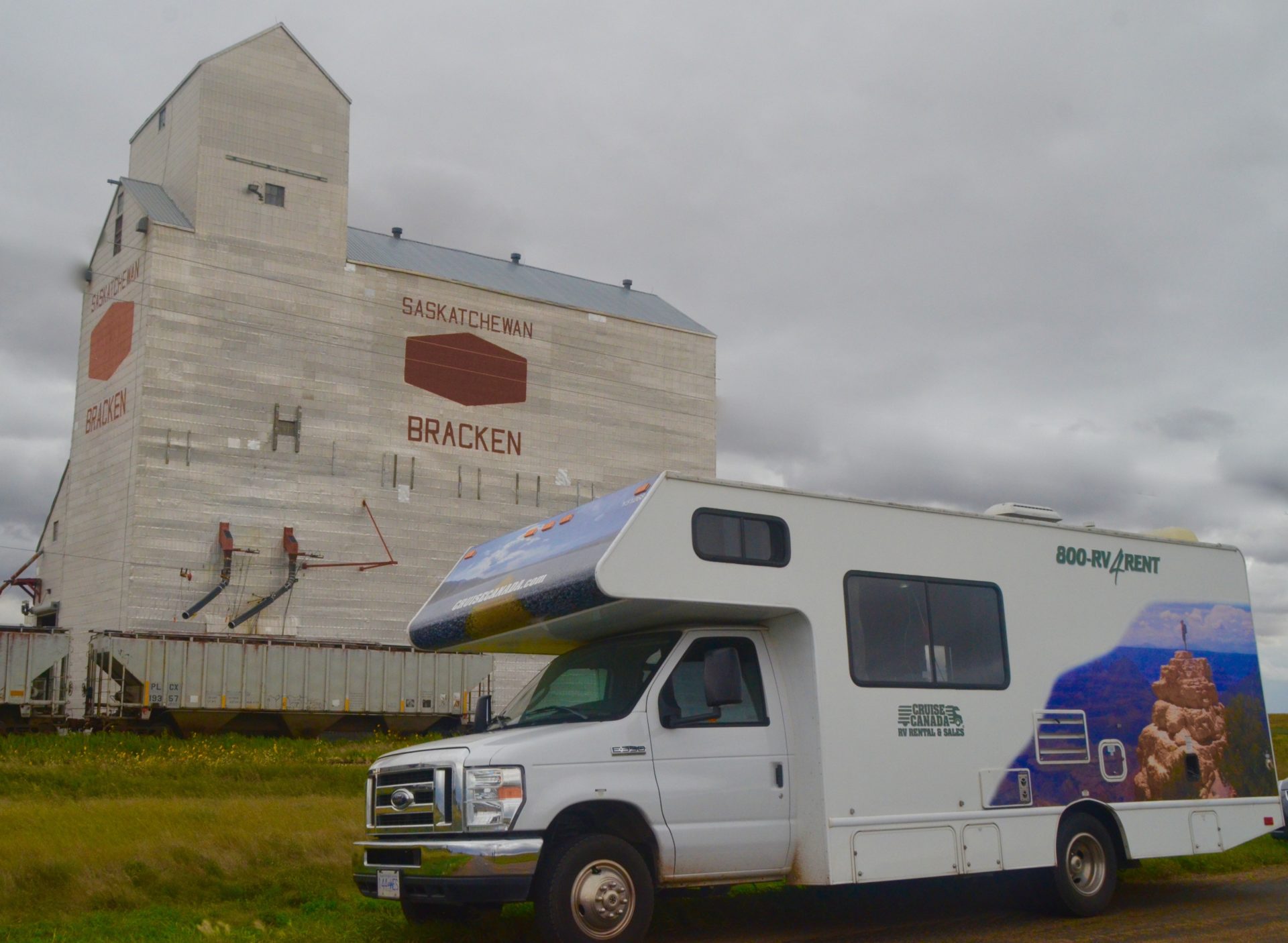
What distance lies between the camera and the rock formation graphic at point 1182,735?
36.1 ft

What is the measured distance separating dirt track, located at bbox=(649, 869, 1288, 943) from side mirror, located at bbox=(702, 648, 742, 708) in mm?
2040

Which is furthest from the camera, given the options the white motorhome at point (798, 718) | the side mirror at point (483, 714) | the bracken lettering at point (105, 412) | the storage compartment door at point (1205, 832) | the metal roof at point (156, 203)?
the bracken lettering at point (105, 412)

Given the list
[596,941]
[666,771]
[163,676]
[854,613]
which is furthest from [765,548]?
[163,676]

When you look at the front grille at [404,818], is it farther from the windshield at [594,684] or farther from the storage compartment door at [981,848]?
the storage compartment door at [981,848]

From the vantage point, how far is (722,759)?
28.7 feet

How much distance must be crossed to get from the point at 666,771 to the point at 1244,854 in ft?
30.7

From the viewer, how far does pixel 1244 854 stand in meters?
14.2

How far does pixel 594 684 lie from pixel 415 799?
157 cm

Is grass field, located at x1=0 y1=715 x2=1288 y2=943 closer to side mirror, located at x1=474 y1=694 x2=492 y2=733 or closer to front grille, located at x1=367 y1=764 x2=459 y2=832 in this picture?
front grille, located at x1=367 y1=764 x2=459 y2=832

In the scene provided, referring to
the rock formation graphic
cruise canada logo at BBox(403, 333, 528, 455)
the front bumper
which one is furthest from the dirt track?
cruise canada logo at BBox(403, 333, 528, 455)

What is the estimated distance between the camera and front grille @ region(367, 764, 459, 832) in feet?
26.2

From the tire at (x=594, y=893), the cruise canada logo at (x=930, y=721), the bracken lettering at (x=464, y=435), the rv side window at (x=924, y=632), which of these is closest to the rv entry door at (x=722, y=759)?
the tire at (x=594, y=893)

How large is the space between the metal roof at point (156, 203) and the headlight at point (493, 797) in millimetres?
38179

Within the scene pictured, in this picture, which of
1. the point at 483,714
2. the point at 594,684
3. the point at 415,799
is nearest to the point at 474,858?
the point at 415,799
